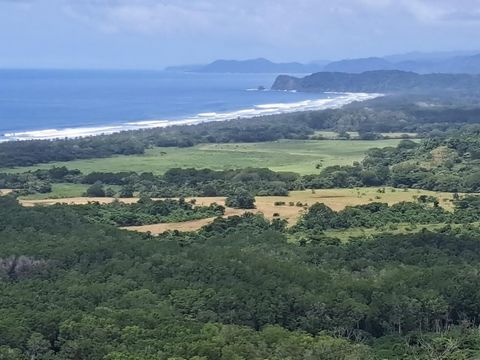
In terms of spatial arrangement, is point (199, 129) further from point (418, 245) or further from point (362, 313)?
point (362, 313)

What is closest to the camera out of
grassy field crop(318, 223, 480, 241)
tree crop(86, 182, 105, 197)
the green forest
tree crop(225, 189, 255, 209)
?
the green forest

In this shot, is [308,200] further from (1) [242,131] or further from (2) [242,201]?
(1) [242,131]

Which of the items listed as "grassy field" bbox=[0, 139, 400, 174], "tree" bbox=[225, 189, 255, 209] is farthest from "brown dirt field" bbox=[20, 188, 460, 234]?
"grassy field" bbox=[0, 139, 400, 174]

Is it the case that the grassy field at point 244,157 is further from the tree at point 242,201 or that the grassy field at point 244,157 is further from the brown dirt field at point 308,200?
the tree at point 242,201

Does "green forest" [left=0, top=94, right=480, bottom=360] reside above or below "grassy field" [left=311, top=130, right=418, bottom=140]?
above

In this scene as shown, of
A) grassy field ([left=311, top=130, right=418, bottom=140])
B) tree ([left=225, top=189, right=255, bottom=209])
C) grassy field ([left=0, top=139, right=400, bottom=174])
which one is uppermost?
tree ([left=225, top=189, right=255, bottom=209])

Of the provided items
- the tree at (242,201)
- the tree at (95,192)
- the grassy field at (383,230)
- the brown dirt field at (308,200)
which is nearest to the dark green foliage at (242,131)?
the tree at (95,192)

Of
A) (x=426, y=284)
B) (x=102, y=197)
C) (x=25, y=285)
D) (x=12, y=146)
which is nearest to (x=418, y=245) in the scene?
(x=426, y=284)

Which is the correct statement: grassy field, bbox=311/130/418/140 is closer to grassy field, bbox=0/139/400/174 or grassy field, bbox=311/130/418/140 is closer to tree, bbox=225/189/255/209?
grassy field, bbox=0/139/400/174
